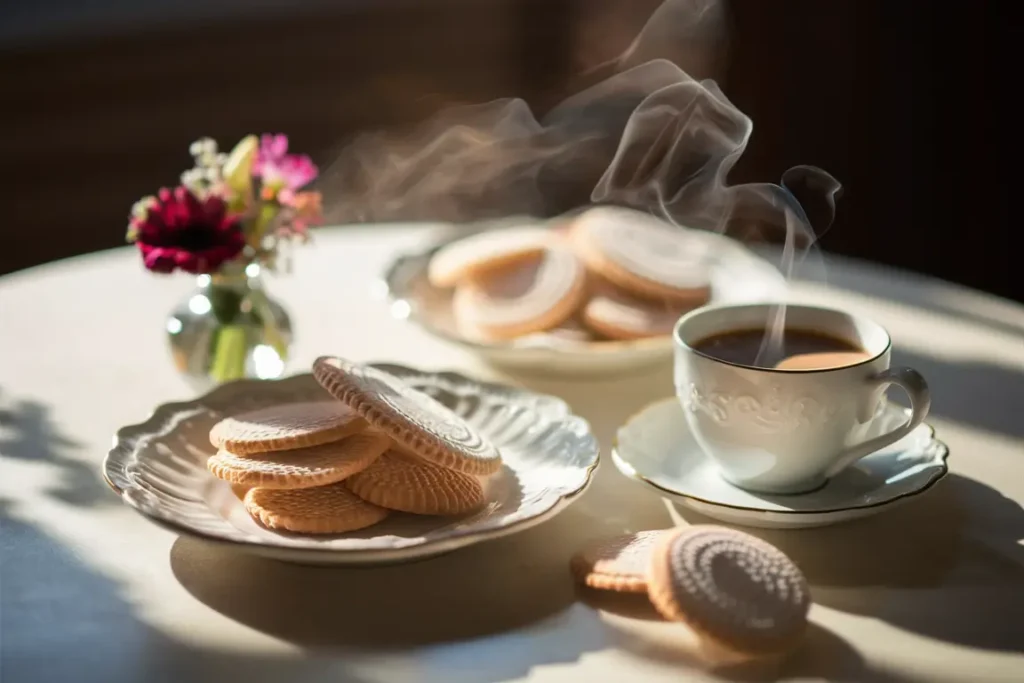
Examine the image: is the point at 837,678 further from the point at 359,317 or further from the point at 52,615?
the point at 359,317

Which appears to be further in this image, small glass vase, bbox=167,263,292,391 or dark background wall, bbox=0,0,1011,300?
dark background wall, bbox=0,0,1011,300

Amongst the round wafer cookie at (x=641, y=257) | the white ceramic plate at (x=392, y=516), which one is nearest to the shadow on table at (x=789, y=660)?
the white ceramic plate at (x=392, y=516)

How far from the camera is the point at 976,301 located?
5.17 ft

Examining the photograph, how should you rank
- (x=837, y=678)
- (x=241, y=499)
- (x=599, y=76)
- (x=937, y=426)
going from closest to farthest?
(x=837, y=678) < (x=241, y=499) < (x=937, y=426) < (x=599, y=76)

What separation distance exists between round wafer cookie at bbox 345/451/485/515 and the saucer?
168 mm

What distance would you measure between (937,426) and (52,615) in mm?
882

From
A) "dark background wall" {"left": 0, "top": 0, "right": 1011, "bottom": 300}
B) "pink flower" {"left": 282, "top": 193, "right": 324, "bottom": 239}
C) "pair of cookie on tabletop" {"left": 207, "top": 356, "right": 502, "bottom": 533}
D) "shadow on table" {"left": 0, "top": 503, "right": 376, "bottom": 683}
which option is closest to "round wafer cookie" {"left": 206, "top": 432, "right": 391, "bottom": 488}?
"pair of cookie on tabletop" {"left": 207, "top": 356, "right": 502, "bottom": 533}

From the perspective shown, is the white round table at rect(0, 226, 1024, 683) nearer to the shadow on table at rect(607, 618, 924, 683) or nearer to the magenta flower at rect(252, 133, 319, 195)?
the shadow on table at rect(607, 618, 924, 683)

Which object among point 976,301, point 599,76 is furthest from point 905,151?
point 976,301

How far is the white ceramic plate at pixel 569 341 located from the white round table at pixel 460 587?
0.05 m

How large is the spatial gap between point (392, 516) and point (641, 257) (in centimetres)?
58

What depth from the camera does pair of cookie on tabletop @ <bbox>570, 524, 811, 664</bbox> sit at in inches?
32.0

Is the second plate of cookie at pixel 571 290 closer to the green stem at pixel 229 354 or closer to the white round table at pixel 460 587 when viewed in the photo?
→ the white round table at pixel 460 587

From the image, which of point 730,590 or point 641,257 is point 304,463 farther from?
point 641,257
